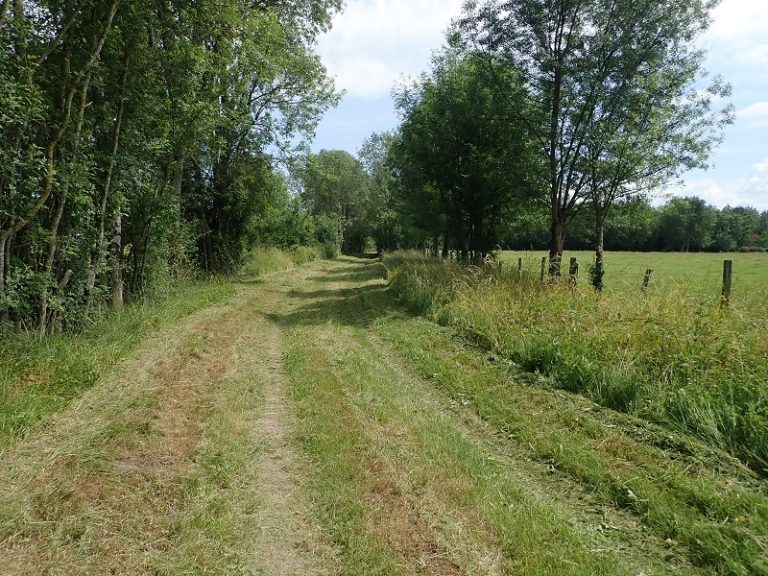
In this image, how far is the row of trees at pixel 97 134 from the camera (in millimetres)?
5320

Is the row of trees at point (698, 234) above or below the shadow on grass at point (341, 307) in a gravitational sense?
above

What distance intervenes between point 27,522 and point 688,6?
17.4 m

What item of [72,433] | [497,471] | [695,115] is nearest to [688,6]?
[695,115]

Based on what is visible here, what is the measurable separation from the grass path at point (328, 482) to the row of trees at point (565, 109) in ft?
30.5

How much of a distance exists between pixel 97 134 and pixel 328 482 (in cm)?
714

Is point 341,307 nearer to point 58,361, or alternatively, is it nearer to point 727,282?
point 58,361

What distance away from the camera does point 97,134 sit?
7176 mm

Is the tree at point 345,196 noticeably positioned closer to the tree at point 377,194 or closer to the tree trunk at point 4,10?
the tree at point 377,194

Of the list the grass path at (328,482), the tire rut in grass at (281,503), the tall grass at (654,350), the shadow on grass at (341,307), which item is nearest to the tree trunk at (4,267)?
the grass path at (328,482)

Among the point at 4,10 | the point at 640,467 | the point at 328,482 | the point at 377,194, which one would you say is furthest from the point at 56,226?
the point at 377,194

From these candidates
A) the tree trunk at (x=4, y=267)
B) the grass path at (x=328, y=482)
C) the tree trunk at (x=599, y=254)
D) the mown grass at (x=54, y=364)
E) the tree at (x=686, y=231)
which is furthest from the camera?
the tree at (x=686, y=231)

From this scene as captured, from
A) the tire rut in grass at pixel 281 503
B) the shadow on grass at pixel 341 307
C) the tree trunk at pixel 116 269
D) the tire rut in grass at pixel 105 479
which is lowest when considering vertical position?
the tire rut in grass at pixel 281 503

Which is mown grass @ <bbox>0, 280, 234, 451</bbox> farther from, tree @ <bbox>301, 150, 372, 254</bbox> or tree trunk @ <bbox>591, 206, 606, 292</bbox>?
tree @ <bbox>301, 150, 372, 254</bbox>

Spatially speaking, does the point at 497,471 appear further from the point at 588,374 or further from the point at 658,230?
the point at 658,230
